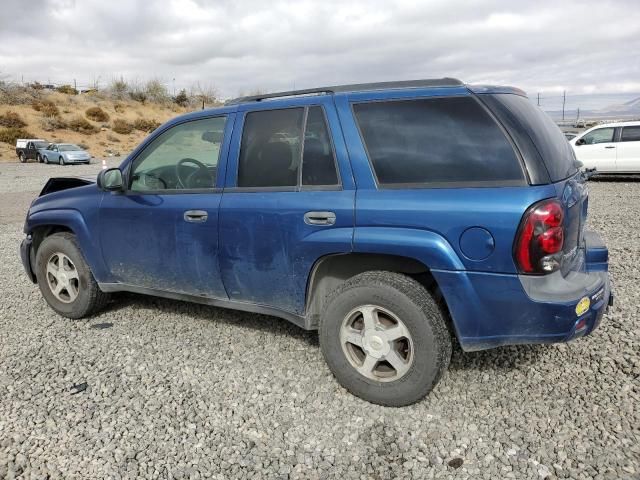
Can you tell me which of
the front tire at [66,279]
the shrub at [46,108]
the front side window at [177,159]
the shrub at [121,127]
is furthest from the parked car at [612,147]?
the shrub at [46,108]

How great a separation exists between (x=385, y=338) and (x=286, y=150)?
1358 millimetres

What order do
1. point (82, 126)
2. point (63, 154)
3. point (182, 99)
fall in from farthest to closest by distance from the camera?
1. point (182, 99)
2. point (82, 126)
3. point (63, 154)

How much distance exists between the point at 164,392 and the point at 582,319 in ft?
8.34

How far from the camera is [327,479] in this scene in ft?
7.99

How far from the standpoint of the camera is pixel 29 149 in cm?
3259

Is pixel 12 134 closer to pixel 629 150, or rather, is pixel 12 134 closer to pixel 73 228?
pixel 629 150

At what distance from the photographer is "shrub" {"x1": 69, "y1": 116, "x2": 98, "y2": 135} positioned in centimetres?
4344

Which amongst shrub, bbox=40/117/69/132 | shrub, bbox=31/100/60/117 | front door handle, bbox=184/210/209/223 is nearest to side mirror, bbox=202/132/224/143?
front door handle, bbox=184/210/209/223

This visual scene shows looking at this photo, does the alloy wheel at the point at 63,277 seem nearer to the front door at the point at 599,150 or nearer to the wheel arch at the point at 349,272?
the wheel arch at the point at 349,272

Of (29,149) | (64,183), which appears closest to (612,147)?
(64,183)

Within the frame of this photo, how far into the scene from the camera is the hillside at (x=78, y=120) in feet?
133

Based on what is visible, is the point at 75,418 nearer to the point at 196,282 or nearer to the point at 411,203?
the point at 196,282

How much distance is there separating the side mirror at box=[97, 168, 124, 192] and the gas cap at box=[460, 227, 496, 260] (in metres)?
2.69

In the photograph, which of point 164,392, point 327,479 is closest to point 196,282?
point 164,392
